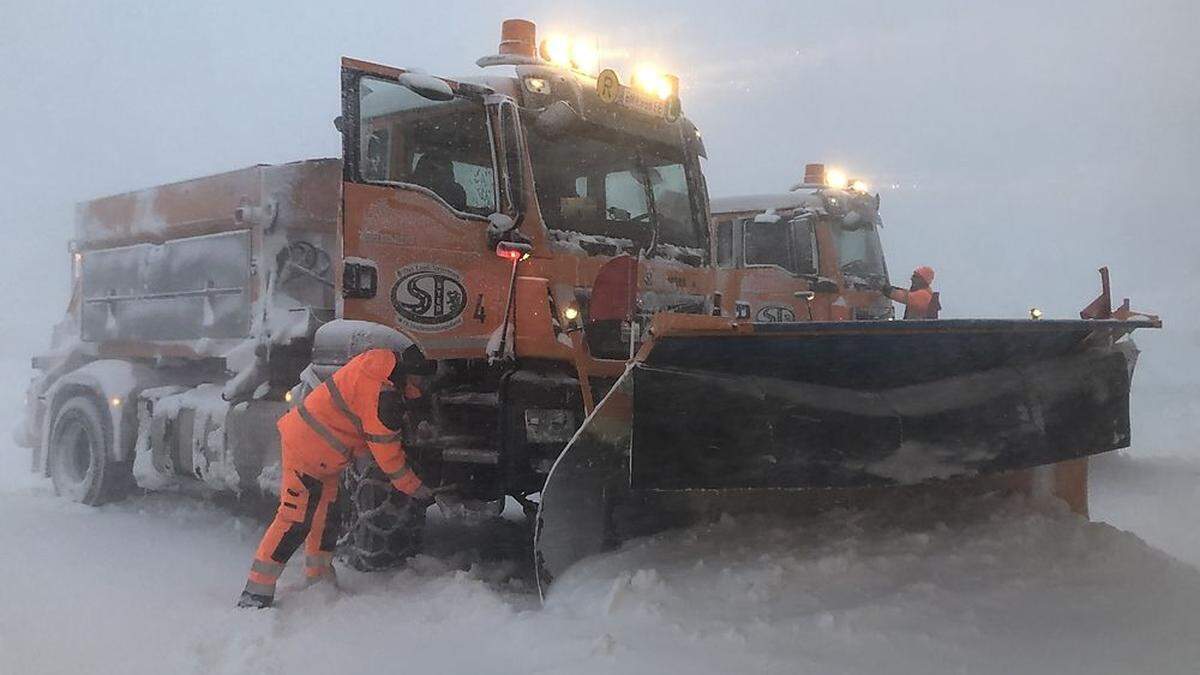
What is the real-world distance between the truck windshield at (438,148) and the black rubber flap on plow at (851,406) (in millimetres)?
1722

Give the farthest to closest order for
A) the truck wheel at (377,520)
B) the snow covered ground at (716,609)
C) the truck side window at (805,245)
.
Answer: the truck side window at (805,245), the truck wheel at (377,520), the snow covered ground at (716,609)

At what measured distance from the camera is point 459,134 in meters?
4.82

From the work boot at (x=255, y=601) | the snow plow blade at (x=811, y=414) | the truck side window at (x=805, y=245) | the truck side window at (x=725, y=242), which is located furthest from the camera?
the truck side window at (x=725, y=242)

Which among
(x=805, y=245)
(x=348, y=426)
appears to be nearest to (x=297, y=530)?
(x=348, y=426)

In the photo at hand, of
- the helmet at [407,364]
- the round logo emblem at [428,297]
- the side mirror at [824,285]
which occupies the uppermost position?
the side mirror at [824,285]

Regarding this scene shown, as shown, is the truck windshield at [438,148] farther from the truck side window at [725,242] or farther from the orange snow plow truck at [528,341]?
the truck side window at [725,242]

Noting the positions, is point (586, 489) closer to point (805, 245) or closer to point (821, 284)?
point (821, 284)

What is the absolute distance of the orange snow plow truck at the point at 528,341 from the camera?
3.59m

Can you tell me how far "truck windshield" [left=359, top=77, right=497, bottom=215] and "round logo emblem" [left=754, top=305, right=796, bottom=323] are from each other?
4221mm

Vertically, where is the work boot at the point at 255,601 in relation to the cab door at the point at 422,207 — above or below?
below

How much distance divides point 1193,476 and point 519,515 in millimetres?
5518

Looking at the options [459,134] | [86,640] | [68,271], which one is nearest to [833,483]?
[459,134]

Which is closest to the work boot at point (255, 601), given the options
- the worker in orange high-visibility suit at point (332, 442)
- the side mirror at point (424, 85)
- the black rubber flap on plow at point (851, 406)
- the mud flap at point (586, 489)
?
the worker in orange high-visibility suit at point (332, 442)

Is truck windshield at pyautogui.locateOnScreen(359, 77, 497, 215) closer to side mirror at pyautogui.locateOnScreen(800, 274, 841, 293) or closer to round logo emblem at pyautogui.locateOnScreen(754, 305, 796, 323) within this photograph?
round logo emblem at pyautogui.locateOnScreen(754, 305, 796, 323)
